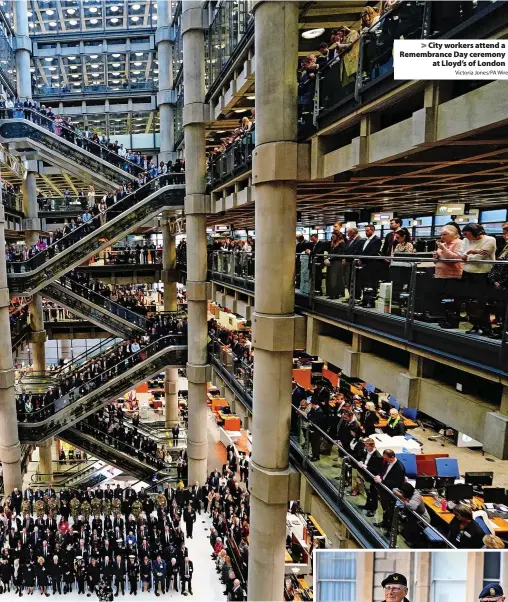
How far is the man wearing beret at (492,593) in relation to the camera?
4461 mm

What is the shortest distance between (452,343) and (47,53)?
32.9 m

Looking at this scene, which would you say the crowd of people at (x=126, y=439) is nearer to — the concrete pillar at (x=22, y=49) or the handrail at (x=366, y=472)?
the handrail at (x=366, y=472)

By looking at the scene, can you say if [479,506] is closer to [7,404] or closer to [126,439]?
[126,439]

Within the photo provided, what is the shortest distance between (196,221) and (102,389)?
8.01 metres

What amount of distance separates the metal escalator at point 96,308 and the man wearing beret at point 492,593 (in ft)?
65.2

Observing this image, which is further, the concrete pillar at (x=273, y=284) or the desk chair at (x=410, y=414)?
the desk chair at (x=410, y=414)

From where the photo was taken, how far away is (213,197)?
19.2 meters

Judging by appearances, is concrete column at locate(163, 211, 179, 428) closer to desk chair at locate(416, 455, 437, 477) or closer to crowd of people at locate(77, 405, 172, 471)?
crowd of people at locate(77, 405, 172, 471)

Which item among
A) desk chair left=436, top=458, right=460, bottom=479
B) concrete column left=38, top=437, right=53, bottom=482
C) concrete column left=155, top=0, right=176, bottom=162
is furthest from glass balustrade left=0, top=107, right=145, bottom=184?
desk chair left=436, top=458, right=460, bottom=479

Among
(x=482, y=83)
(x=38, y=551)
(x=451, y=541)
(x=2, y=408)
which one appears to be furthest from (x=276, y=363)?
(x=2, y=408)

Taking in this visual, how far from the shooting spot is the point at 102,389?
67.5ft

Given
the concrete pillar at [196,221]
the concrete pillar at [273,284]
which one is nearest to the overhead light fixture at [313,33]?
the concrete pillar at [273,284]

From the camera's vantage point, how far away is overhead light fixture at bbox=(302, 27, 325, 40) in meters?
12.5

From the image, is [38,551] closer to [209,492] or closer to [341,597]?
[209,492]
